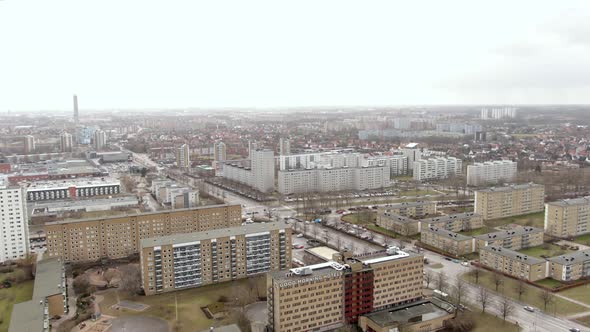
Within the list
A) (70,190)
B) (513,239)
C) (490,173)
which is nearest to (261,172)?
(70,190)

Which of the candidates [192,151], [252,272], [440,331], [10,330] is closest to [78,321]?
[10,330]

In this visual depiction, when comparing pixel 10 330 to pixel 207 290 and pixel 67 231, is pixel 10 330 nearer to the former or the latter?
pixel 207 290

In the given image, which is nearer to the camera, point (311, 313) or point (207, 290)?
point (311, 313)

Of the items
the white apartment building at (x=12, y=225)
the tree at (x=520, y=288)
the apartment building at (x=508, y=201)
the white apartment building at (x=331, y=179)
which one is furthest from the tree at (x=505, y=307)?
the white apartment building at (x=331, y=179)

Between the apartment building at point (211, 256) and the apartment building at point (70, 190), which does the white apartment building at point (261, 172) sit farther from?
the apartment building at point (211, 256)

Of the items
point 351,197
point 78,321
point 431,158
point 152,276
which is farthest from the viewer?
point 431,158

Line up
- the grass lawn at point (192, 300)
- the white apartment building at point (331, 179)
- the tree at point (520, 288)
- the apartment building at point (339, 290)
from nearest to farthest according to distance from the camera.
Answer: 1. the apartment building at point (339, 290)
2. the grass lawn at point (192, 300)
3. the tree at point (520, 288)
4. the white apartment building at point (331, 179)

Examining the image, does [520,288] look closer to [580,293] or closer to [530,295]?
[530,295]
